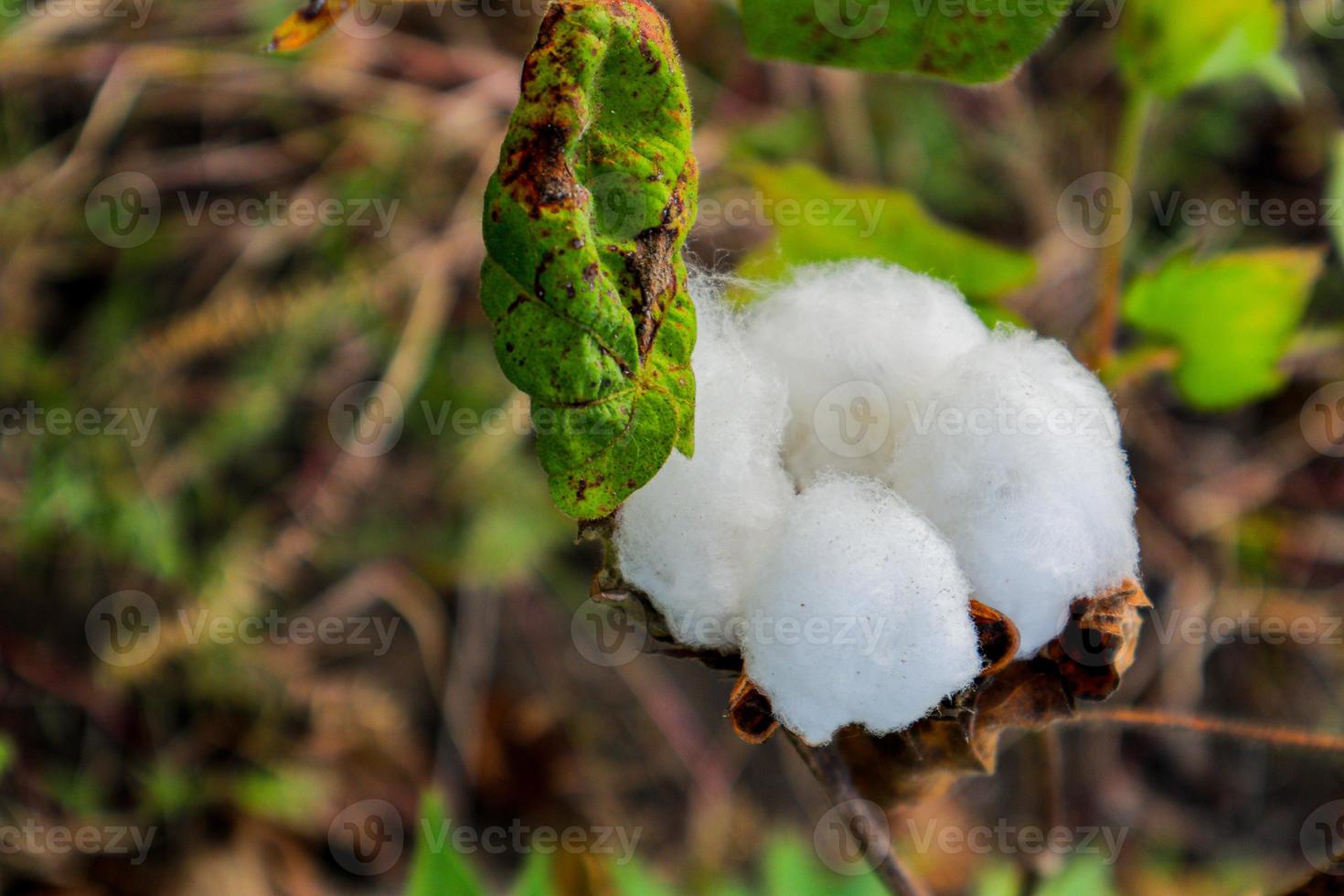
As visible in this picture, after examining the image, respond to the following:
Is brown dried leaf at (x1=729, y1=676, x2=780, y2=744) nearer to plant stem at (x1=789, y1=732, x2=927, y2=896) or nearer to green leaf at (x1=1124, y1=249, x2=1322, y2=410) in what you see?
plant stem at (x1=789, y1=732, x2=927, y2=896)

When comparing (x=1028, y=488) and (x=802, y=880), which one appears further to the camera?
(x=802, y=880)

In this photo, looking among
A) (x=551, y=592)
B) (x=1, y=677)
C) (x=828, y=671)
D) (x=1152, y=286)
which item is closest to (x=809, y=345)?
(x=828, y=671)

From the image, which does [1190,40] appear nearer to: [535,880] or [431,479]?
[535,880]

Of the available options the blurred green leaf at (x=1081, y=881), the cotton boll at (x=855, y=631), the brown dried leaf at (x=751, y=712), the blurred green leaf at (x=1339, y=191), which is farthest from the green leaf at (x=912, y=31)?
the blurred green leaf at (x=1081, y=881)

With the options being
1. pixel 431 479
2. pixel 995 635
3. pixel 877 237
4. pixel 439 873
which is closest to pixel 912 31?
pixel 877 237

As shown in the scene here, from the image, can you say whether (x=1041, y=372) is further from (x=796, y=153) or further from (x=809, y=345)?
(x=796, y=153)

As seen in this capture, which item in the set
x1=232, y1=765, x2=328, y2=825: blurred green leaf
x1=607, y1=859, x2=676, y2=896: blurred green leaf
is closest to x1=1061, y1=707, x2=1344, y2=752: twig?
x1=607, y1=859, x2=676, y2=896: blurred green leaf
